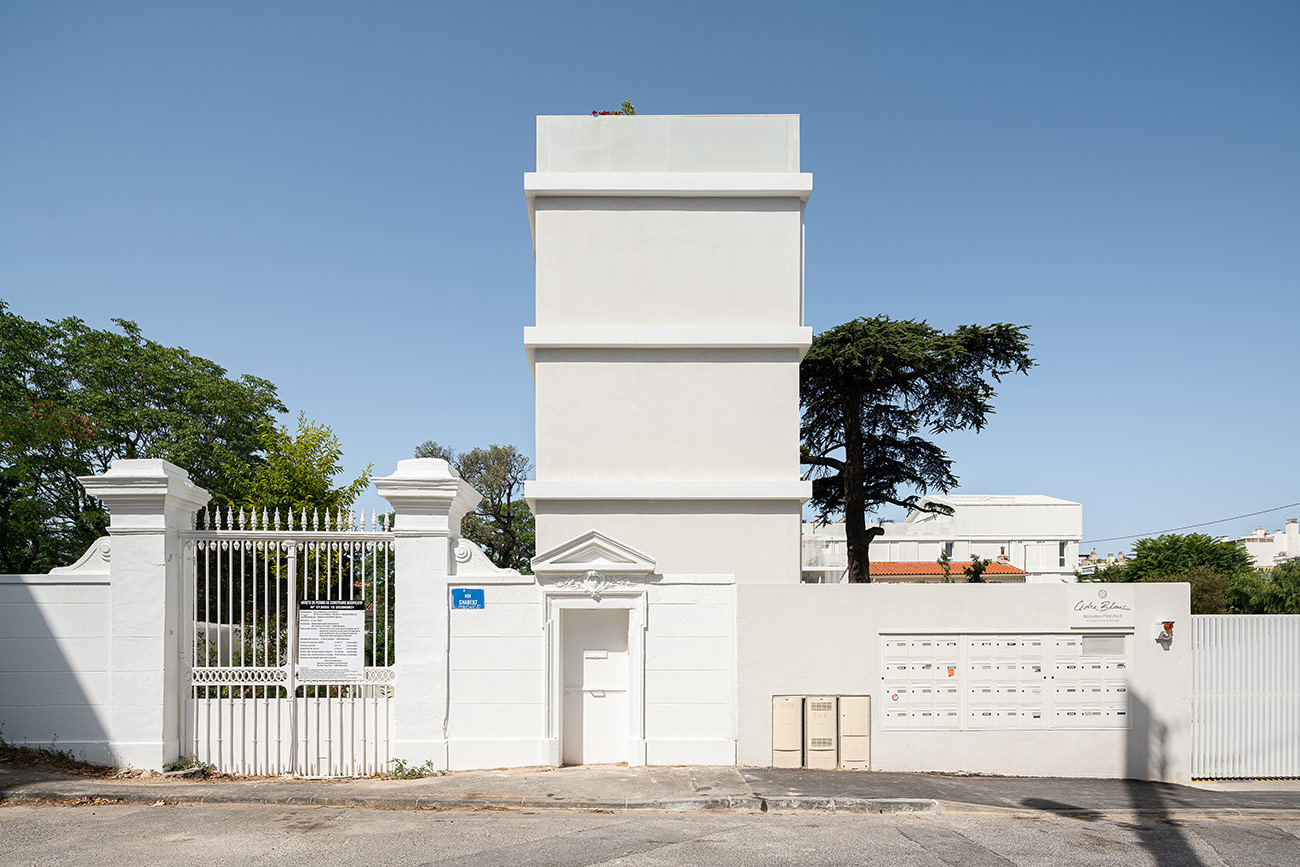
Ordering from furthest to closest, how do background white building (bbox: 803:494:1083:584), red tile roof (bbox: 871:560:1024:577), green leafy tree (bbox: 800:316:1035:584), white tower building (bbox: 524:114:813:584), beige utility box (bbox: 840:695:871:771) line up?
background white building (bbox: 803:494:1083:584)
red tile roof (bbox: 871:560:1024:577)
green leafy tree (bbox: 800:316:1035:584)
white tower building (bbox: 524:114:813:584)
beige utility box (bbox: 840:695:871:771)

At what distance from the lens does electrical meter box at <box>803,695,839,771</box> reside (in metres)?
11.6

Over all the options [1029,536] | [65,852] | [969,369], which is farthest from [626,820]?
[1029,536]

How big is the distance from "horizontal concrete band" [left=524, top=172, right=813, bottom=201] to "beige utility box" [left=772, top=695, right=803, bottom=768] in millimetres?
8168

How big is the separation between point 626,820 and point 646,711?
2.29m

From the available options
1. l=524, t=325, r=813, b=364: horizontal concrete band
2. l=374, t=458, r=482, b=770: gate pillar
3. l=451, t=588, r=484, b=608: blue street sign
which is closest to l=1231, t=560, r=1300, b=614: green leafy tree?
l=524, t=325, r=813, b=364: horizontal concrete band

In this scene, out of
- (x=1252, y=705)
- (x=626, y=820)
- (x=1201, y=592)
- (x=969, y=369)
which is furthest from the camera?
(x=1201, y=592)

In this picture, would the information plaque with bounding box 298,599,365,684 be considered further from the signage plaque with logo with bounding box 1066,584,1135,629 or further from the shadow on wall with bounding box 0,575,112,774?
the signage plaque with logo with bounding box 1066,584,1135,629

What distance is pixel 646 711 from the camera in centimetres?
1145

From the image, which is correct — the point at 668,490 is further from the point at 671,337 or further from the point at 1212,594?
the point at 1212,594

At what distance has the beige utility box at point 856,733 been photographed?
1164 centimetres

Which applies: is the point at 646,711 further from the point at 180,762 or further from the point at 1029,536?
the point at 1029,536

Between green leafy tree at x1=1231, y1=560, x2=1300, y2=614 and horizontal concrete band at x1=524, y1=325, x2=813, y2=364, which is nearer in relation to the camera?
horizontal concrete band at x1=524, y1=325, x2=813, y2=364

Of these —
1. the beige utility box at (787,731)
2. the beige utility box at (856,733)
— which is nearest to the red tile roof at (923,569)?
the beige utility box at (856,733)

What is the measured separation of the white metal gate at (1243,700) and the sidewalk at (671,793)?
91 cm
